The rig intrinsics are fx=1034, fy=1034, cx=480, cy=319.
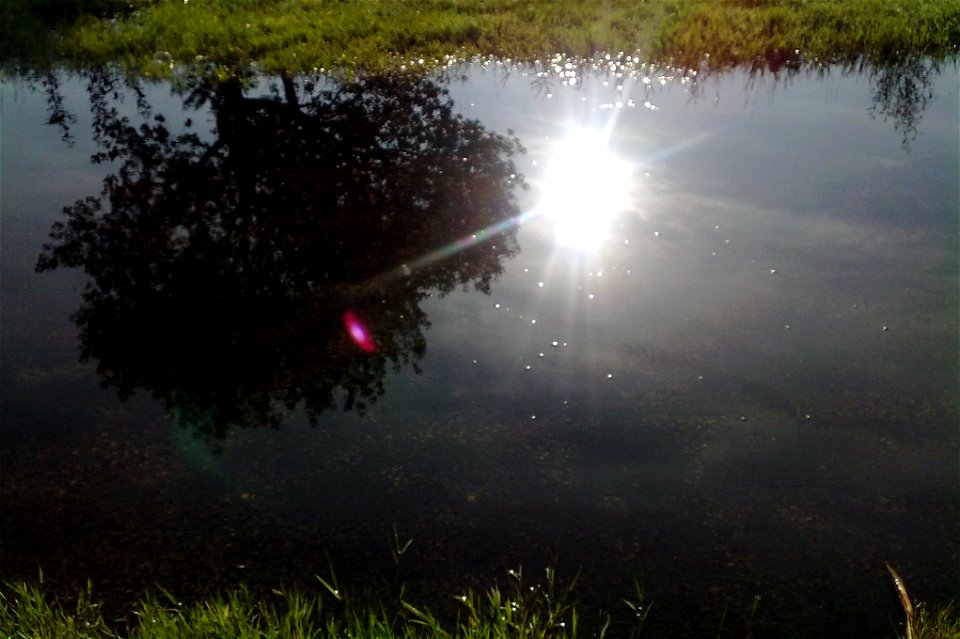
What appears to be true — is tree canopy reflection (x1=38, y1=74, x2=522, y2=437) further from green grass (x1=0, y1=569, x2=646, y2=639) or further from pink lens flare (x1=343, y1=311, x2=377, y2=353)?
green grass (x1=0, y1=569, x2=646, y2=639)

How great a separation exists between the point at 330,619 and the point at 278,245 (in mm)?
2675

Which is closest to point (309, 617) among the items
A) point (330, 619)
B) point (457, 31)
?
point (330, 619)

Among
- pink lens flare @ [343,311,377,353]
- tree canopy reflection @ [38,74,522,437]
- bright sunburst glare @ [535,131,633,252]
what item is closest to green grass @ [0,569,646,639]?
tree canopy reflection @ [38,74,522,437]

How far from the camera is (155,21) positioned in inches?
379

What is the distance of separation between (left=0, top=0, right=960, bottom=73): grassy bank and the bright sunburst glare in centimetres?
228

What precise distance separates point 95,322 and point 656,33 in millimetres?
6024

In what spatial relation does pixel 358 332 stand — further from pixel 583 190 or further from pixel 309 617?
pixel 583 190

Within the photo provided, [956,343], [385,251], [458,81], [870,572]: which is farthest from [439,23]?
[870,572]

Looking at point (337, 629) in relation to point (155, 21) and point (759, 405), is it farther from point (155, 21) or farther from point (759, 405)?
point (155, 21)

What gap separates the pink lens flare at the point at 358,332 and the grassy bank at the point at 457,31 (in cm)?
406

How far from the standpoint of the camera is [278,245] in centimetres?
530

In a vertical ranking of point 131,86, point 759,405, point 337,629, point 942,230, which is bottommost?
point 337,629

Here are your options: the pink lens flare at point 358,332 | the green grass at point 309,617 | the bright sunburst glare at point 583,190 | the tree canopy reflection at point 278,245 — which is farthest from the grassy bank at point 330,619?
the bright sunburst glare at point 583,190

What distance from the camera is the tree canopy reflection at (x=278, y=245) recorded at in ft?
14.1
